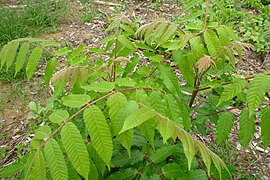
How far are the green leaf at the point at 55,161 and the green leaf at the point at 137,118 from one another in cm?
27

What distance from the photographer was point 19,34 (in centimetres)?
407

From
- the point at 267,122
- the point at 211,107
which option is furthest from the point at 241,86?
the point at 211,107

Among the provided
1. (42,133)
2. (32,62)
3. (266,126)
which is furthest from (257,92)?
(32,62)

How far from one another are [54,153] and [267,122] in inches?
42.4

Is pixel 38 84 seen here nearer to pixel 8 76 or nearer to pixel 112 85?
pixel 8 76

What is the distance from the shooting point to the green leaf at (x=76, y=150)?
3.96 ft

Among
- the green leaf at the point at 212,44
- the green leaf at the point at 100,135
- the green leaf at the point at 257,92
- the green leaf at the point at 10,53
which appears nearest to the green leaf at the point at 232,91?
the green leaf at the point at 257,92

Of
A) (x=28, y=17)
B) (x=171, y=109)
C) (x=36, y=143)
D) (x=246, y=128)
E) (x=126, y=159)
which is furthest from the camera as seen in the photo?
(x=28, y=17)

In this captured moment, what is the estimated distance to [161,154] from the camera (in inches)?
68.9

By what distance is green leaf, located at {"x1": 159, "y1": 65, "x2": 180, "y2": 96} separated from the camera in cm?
167

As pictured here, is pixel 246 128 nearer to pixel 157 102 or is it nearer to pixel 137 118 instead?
pixel 157 102

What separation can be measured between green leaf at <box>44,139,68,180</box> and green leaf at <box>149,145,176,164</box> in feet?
2.15

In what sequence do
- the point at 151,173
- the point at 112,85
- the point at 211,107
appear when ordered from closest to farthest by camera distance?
the point at 112,85 < the point at 151,173 < the point at 211,107

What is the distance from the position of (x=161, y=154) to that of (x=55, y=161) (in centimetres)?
70
